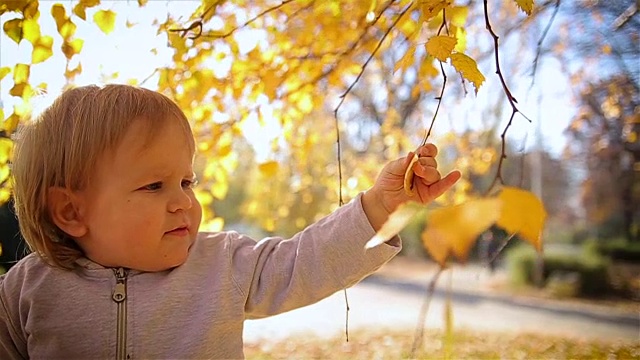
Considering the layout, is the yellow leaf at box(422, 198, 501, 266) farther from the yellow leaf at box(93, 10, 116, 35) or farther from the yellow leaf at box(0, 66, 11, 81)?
the yellow leaf at box(0, 66, 11, 81)

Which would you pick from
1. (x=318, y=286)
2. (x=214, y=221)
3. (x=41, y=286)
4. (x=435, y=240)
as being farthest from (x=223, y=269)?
(x=214, y=221)

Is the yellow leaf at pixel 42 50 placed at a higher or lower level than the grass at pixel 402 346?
higher

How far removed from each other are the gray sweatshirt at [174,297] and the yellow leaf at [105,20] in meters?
0.51

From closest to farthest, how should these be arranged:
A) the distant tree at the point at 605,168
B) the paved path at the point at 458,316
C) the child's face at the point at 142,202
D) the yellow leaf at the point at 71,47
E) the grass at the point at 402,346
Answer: the child's face at the point at 142,202, the yellow leaf at the point at 71,47, the grass at the point at 402,346, the paved path at the point at 458,316, the distant tree at the point at 605,168

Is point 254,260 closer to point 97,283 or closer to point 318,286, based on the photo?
point 318,286

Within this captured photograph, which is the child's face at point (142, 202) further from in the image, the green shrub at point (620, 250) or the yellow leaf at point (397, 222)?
the green shrub at point (620, 250)

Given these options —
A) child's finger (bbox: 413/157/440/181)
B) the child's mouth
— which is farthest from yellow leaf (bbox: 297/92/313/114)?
child's finger (bbox: 413/157/440/181)

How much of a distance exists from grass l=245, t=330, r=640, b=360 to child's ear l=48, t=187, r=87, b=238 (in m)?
1.88

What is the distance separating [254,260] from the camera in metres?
1.21

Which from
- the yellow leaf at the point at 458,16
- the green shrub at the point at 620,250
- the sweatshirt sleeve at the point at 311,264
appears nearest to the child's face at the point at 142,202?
the sweatshirt sleeve at the point at 311,264

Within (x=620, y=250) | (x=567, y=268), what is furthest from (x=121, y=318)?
(x=620, y=250)

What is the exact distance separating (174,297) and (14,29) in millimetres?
605

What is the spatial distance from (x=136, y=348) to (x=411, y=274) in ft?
37.1

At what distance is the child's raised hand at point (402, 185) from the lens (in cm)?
103
